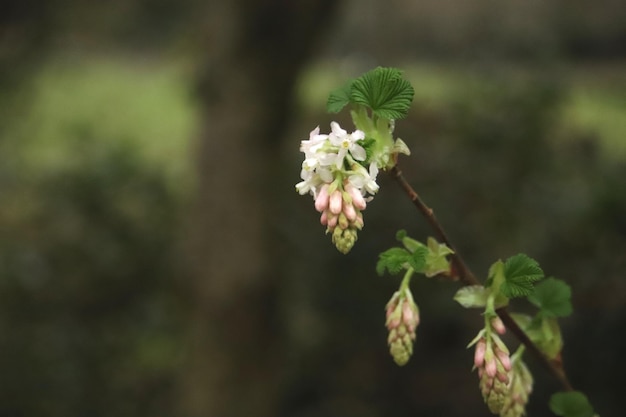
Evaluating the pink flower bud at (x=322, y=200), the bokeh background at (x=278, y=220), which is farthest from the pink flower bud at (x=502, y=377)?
the bokeh background at (x=278, y=220)

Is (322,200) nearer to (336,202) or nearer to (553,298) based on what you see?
(336,202)

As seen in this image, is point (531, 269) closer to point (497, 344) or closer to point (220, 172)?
point (497, 344)

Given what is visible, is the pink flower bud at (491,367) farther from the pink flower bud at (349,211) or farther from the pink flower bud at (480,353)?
the pink flower bud at (349,211)

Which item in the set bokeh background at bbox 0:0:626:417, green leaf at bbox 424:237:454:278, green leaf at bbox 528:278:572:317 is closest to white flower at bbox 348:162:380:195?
green leaf at bbox 424:237:454:278

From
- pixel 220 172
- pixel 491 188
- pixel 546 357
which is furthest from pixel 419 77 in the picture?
pixel 546 357

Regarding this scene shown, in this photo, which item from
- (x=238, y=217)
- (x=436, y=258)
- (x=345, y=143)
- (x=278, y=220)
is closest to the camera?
(x=345, y=143)

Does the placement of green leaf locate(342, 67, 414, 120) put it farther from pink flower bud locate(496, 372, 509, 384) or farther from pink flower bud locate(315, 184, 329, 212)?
pink flower bud locate(496, 372, 509, 384)

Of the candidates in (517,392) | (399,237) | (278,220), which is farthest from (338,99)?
(278,220)
